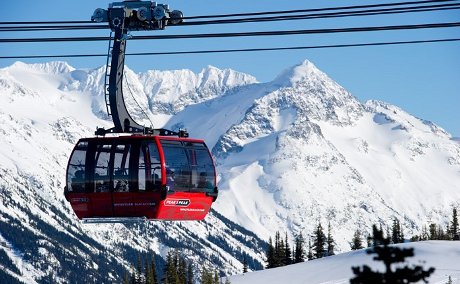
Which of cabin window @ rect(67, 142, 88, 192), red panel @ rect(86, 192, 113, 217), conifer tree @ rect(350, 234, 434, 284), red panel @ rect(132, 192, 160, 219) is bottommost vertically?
conifer tree @ rect(350, 234, 434, 284)

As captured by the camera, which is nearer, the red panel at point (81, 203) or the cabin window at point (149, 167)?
the cabin window at point (149, 167)

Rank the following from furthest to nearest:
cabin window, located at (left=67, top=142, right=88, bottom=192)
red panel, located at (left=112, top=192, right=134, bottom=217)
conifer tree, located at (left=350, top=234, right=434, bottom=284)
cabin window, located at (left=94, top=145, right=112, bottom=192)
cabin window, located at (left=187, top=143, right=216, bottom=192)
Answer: cabin window, located at (left=67, top=142, right=88, bottom=192), cabin window, located at (left=187, top=143, right=216, bottom=192), cabin window, located at (left=94, top=145, right=112, bottom=192), red panel, located at (left=112, top=192, right=134, bottom=217), conifer tree, located at (left=350, top=234, right=434, bottom=284)

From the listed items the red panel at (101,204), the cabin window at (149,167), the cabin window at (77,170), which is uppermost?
the cabin window at (77,170)

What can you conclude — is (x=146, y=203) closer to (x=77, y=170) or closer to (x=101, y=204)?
(x=101, y=204)

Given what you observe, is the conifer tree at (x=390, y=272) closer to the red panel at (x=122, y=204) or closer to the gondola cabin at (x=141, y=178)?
the gondola cabin at (x=141, y=178)

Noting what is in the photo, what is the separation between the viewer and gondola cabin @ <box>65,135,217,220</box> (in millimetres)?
36094

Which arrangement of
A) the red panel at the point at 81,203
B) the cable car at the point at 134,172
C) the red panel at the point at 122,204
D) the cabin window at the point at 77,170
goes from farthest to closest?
the cabin window at the point at 77,170
the red panel at the point at 81,203
the red panel at the point at 122,204
the cable car at the point at 134,172

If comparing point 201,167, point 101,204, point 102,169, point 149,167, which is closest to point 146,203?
point 149,167

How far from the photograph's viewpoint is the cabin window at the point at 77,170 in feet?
124

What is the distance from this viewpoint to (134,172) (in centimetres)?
3641

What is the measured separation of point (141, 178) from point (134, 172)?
302 mm

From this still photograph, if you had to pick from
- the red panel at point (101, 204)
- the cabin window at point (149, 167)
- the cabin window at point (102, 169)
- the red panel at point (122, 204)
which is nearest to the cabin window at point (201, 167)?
the cabin window at point (149, 167)

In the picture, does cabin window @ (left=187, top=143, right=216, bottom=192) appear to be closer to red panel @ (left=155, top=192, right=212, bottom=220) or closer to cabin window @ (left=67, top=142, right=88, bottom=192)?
red panel @ (left=155, top=192, right=212, bottom=220)

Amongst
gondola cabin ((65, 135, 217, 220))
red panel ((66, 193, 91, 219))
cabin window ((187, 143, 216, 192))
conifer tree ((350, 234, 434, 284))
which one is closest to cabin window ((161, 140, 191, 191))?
gondola cabin ((65, 135, 217, 220))
